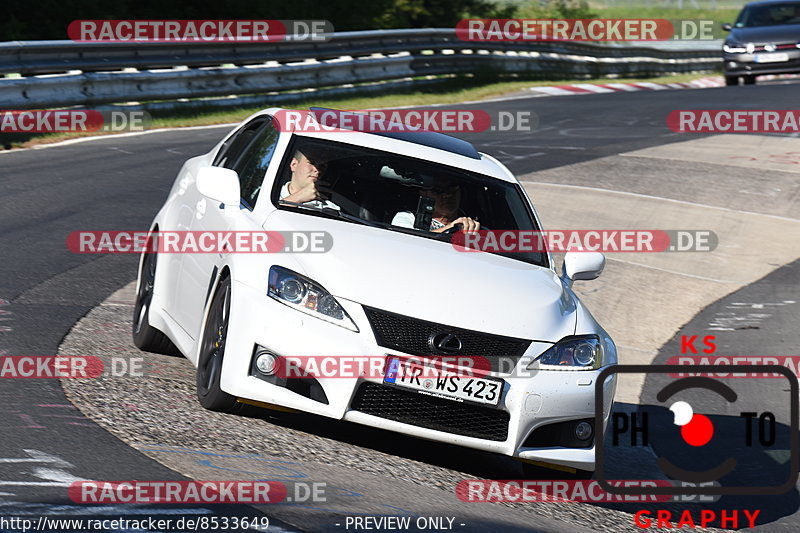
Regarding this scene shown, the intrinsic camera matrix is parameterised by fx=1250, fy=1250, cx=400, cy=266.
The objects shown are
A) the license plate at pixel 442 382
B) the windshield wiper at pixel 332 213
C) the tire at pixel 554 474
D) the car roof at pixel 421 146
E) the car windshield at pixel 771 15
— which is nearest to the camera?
the license plate at pixel 442 382

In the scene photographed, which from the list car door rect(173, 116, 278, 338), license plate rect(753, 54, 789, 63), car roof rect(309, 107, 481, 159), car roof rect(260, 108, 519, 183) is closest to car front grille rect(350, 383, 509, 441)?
car door rect(173, 116, 278, 338)

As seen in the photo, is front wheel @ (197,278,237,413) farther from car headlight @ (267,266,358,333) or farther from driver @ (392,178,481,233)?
driver @ (392,178,481,233)

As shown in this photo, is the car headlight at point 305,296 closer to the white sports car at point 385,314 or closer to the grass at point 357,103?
the white sports car at point 385,314

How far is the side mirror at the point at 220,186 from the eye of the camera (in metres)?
6.40

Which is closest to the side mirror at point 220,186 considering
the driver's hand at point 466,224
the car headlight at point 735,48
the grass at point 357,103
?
the driver's hand at point 466,224

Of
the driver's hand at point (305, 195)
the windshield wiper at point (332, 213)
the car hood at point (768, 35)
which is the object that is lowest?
the windshield wiper at point (332, 213)

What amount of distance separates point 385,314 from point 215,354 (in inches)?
35.2

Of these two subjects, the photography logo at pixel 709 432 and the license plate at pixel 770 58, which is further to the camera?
the license plate at pixel 770 58

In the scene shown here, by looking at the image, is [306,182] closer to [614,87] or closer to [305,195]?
[305,195]

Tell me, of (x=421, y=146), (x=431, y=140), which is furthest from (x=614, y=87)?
(x=421, y=146)

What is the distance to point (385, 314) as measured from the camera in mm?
5520

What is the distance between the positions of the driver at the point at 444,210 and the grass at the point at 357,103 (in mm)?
9582

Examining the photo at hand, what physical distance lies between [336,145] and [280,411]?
1.62 meters

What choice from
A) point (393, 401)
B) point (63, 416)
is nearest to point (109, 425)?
point (63, 416)
